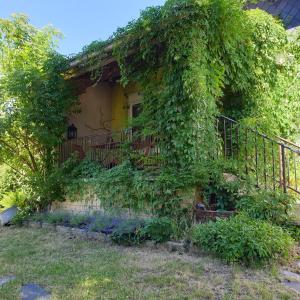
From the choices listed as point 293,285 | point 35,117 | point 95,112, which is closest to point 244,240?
point 293,285

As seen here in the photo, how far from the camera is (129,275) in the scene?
3.88 metres

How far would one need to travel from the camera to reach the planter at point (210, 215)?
5340mm

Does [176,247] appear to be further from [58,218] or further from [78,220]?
[58,218]

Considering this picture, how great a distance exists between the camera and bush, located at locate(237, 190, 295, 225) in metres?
5.09

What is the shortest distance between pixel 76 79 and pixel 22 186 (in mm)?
2994

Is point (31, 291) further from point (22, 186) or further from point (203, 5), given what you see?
point (22, 186)

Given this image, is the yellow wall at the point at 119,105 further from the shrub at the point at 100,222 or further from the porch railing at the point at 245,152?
the shrub at the point at 100,222

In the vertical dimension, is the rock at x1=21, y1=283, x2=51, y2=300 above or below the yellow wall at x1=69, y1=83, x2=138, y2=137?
below

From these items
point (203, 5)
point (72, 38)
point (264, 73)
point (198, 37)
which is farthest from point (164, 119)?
point (72, 38)

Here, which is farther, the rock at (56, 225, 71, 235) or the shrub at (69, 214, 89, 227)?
the shrub at (69, 214, 89, 227)

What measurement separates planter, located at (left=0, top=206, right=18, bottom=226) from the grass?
2.81 meters

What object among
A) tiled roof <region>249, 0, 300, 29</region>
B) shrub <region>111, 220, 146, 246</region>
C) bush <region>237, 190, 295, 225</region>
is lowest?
shrub <region>111, 220, 146, 246</region>

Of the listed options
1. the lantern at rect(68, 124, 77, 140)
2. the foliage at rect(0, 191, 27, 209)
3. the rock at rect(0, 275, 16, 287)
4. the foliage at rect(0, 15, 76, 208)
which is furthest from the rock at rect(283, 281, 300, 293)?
the lantern at rect(68, 124, 77, 140)

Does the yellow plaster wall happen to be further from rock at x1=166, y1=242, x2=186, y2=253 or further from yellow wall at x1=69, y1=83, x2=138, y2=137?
rock at x1=166, y1=242, x2=186, y2=253
